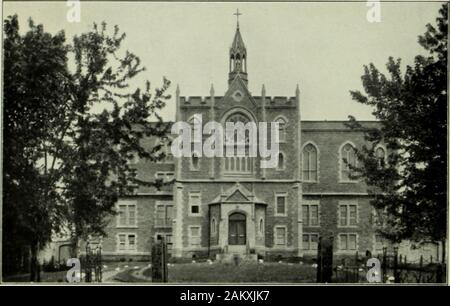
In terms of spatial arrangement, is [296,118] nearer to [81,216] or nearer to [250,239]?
[250,239]

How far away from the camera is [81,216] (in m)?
17.8

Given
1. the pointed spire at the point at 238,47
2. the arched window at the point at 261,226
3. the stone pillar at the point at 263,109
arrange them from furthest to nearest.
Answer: the arched window at the point at 261,226 → the stone pillar at the point at 263,109 → the pointed spire at the point at 238,47

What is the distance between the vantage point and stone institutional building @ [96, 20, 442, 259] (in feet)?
60.0

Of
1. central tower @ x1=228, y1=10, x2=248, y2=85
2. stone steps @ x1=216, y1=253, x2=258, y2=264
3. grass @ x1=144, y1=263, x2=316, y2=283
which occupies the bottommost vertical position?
grass @ x1=144, y1=263, x2=316, y2=283

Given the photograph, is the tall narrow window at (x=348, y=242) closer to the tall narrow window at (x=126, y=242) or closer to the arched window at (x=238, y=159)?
the arched window at (x=238, y=159)

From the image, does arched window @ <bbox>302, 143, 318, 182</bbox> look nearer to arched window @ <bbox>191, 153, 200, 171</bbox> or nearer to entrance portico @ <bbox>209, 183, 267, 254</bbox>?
entrance portico @ <bbox>209, 183, 267, 254</bbox>

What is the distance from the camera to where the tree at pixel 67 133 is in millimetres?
16953

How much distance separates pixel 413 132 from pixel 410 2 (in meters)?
3.01

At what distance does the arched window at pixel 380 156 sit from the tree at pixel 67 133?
5.28 m

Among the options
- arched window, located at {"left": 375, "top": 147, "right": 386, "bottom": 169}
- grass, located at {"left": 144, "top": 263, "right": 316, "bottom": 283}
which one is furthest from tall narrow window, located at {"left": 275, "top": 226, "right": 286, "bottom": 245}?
arched window, located at {"left": 375, "top": 147, "right": 386, "bottom": 169}

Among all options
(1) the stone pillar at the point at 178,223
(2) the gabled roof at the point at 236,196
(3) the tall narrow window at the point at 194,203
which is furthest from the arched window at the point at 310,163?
(1) the stone pillar at the point at 178,223

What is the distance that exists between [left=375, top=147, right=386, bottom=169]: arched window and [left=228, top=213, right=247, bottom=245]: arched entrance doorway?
434 centimetres

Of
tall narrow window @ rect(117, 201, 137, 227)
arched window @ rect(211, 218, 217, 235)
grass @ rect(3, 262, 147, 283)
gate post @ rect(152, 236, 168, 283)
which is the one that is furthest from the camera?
arched window @ rect(211, 218, 217, 235)

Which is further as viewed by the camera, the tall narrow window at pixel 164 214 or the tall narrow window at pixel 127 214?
the tall narrow window at pixel 164 214
